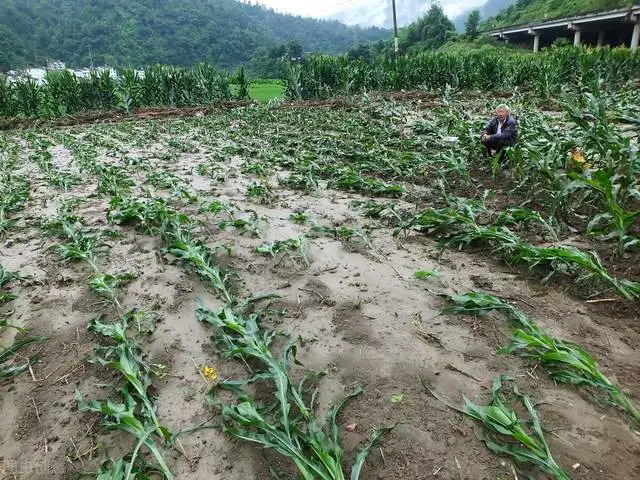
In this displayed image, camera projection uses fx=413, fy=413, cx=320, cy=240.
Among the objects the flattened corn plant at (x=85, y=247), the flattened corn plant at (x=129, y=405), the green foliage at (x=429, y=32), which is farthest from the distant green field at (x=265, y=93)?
the green foliage at (x=429, y=32)

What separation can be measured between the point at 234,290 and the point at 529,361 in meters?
2.09

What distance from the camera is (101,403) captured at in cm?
219

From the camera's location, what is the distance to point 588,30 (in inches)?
1412

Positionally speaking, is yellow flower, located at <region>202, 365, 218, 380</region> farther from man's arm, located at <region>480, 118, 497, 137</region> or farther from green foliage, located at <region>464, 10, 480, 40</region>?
green foliage, located at <region>464, 10, 480, 40</region>

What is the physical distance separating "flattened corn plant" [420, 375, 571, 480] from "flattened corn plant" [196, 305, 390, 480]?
463 mm

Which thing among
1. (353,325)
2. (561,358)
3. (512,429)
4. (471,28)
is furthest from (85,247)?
(471,28)

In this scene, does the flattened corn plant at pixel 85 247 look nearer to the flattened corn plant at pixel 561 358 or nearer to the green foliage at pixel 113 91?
the flattened corn plant at pixel 561 358

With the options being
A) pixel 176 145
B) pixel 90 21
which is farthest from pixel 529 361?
pixel 90 21

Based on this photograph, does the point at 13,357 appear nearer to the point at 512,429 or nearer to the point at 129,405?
the point at 129,405

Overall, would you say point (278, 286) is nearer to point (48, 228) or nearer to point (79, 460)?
point (79, 460)

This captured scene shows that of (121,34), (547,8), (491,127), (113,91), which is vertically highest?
(121,34)

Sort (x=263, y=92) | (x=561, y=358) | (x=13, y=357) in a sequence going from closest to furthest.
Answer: (x=561, y=358), (x=13, y=357), (x=263, y=92)

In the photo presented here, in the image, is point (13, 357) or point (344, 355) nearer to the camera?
point (344, 355)

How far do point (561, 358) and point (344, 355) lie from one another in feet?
3.78
